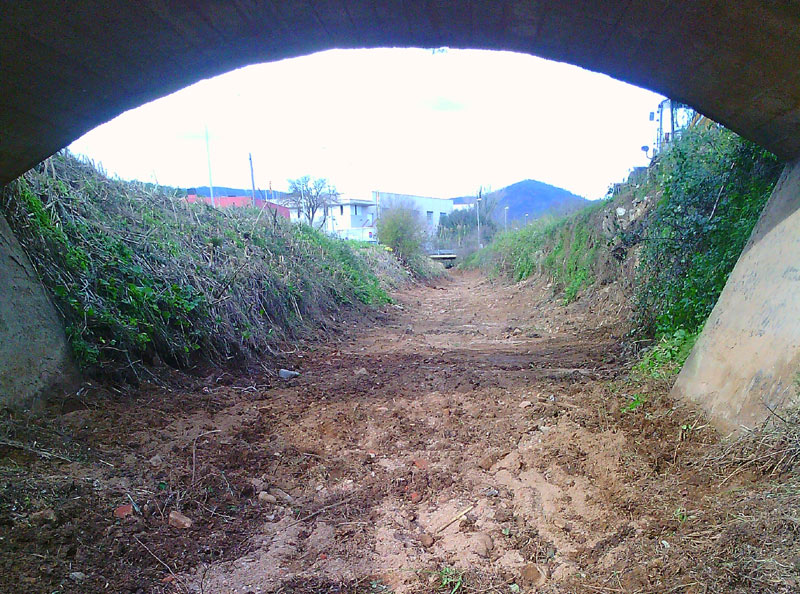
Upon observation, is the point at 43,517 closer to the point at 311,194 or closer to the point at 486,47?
the point at 486,47

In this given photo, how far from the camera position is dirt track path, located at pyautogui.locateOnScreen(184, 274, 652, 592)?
2736 mm

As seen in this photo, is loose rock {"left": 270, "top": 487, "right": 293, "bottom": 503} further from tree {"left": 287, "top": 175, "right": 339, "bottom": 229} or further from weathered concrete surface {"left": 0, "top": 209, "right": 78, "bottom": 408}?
tree {"left": 287, "top": 175, "right": 339, "bottom": 229}

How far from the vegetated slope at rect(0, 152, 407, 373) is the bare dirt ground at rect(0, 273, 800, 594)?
0.50 metres

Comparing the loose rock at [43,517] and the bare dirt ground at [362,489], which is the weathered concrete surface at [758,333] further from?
the loose rock at [43,517]

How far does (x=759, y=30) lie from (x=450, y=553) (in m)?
3.41

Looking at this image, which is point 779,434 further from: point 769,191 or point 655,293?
point 655,293

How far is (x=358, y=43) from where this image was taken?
3498mm

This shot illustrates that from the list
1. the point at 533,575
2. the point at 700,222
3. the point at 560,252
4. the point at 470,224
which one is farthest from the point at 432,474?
the point at 470,224

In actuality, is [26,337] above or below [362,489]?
above

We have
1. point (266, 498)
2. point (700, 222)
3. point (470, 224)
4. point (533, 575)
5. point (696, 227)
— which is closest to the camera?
point (533, 575)

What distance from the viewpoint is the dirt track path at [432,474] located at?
108 inches

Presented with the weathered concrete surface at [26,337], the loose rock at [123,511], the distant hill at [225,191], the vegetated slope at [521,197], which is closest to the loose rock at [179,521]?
the loose rock at [123,511]

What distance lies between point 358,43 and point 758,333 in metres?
3.43

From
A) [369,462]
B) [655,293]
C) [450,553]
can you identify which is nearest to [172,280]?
[369,462]
